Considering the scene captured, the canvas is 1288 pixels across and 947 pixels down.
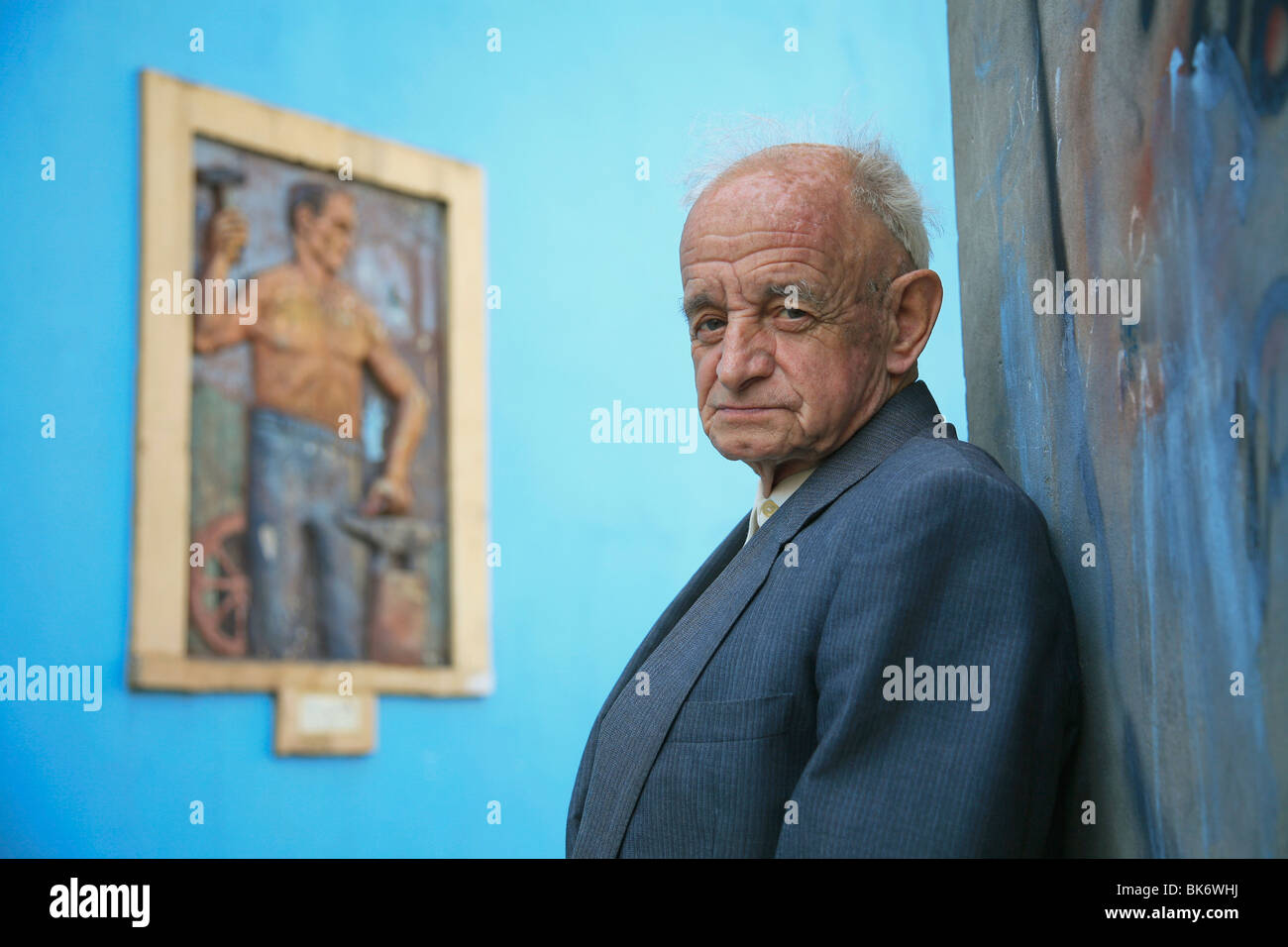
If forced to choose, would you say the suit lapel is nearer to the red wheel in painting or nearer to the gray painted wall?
the gray painted wall

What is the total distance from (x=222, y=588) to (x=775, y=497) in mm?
3070

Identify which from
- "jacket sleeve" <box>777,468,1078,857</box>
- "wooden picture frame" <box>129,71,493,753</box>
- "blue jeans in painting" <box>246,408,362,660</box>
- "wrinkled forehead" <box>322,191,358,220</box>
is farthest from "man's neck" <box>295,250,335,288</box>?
"jacket sleeve" <box>777,468,1078,857</box>

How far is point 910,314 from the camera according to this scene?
7.09ft

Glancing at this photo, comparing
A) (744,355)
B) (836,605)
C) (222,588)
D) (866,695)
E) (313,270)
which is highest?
(313,270)

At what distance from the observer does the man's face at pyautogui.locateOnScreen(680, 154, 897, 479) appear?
204 cm

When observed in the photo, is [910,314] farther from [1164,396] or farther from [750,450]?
[1164,396]

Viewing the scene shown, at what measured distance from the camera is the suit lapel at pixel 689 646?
185 cm

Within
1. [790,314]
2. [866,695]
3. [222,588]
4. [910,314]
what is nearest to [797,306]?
[790,314]

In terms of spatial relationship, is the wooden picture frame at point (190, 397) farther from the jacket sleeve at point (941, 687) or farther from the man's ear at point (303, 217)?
the jacket sleeve at point (941, 687)

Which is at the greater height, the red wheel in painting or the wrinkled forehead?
the wrinkled forehead

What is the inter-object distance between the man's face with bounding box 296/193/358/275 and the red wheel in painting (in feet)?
3.47

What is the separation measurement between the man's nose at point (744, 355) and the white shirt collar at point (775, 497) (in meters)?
0.17
